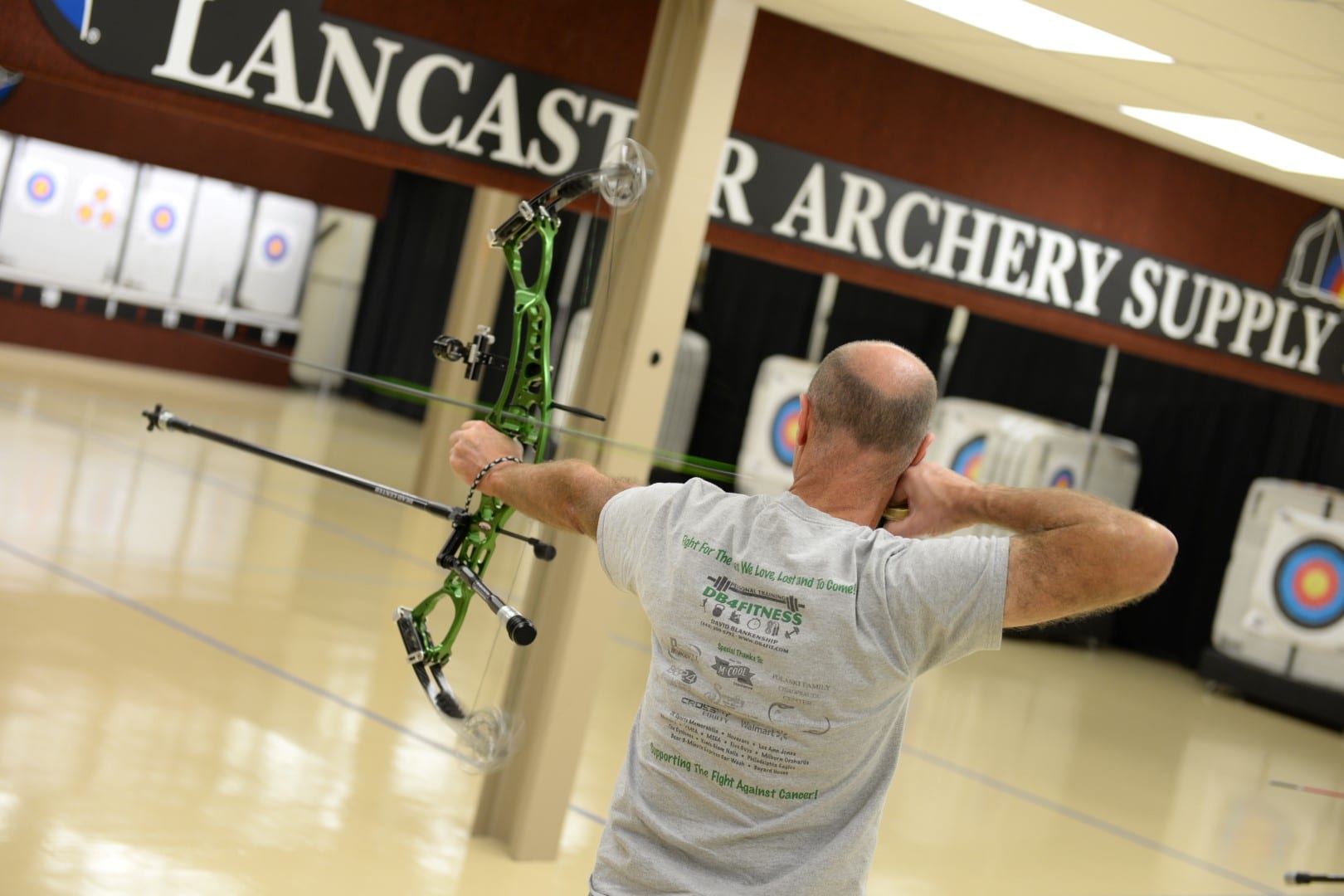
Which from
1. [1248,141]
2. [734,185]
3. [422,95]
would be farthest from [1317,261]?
[422,95]

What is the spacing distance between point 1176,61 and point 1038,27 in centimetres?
27

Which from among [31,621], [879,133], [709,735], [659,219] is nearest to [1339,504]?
[879,133]

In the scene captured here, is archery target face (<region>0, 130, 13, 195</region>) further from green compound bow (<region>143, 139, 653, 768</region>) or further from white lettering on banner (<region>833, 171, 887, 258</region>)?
green compound bow (<region>143, 139, 653, 768</region>)

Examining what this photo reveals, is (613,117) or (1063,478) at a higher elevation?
(613,117)

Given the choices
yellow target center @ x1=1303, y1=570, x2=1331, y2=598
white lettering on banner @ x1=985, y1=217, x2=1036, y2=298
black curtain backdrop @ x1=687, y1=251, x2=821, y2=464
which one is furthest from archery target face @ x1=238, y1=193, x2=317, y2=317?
white lettering on banner @ x1=985, y1=217, x2=1036, y2=298

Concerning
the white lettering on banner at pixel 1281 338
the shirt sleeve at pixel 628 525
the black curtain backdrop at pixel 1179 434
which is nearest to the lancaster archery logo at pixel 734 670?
the shirt sleeve at pixel 628 525

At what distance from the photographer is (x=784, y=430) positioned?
322 inches

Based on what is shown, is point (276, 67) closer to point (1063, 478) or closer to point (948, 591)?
point (948, 591)

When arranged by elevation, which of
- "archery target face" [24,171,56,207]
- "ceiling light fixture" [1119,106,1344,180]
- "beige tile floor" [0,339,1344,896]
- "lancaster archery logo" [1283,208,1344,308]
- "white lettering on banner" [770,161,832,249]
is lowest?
"beige tile floor" [0,339,1344,896]

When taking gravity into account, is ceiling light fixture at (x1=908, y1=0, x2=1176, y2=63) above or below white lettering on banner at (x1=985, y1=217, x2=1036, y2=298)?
above

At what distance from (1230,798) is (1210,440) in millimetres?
3519

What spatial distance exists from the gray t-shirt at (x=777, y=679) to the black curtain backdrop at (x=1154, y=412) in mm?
6882

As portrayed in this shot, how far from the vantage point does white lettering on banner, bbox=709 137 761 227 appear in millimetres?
2980

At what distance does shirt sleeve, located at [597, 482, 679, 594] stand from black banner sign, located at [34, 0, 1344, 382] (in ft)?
4.39
